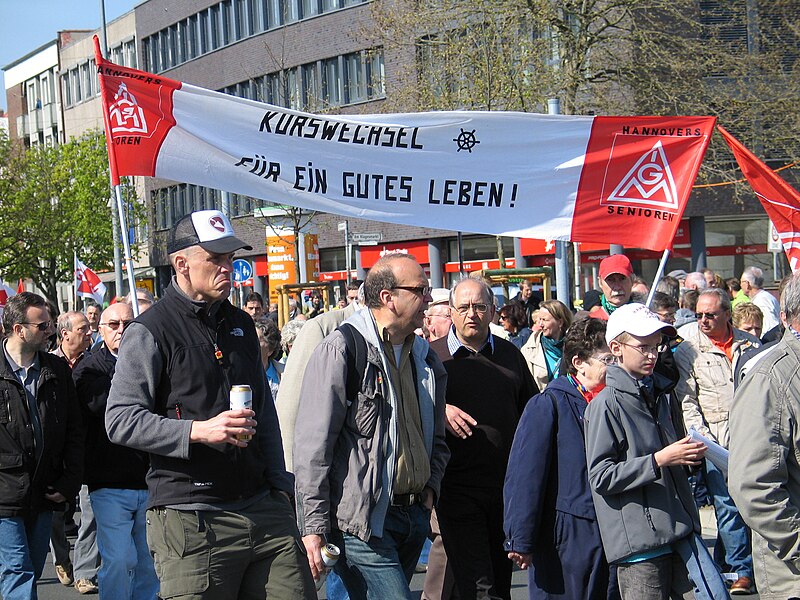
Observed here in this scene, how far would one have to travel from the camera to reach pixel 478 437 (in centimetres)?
646

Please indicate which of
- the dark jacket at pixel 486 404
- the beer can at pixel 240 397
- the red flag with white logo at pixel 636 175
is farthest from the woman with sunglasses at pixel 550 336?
the beer can at pixel 240 397

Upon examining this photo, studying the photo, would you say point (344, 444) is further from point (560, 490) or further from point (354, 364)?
point (560, 490)

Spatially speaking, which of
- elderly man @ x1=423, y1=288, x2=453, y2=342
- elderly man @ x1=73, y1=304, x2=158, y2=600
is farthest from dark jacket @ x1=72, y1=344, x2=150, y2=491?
elderly man @ x1=423, y1=288, x2=453, y2=342

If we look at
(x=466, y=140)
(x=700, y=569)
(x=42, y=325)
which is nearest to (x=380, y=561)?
Result: (x=700, y=569)

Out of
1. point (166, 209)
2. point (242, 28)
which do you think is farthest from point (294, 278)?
point (166, 209)

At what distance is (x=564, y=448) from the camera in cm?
559

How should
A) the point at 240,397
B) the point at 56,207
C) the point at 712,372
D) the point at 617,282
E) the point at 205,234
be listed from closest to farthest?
the point at 240,397
the point at 205,234
the point at 712,372
the point at 617,282
the point at 56,207

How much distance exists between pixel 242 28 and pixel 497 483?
42351 mm

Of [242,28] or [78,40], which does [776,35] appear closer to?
[242,28]

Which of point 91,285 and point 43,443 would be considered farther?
point 91,285

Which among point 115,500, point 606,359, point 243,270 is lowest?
point 115,500

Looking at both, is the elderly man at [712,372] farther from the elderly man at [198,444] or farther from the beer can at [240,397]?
the beer can at [240,397]

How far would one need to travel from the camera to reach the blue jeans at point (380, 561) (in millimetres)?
5023

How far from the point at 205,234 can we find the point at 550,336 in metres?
4.69
